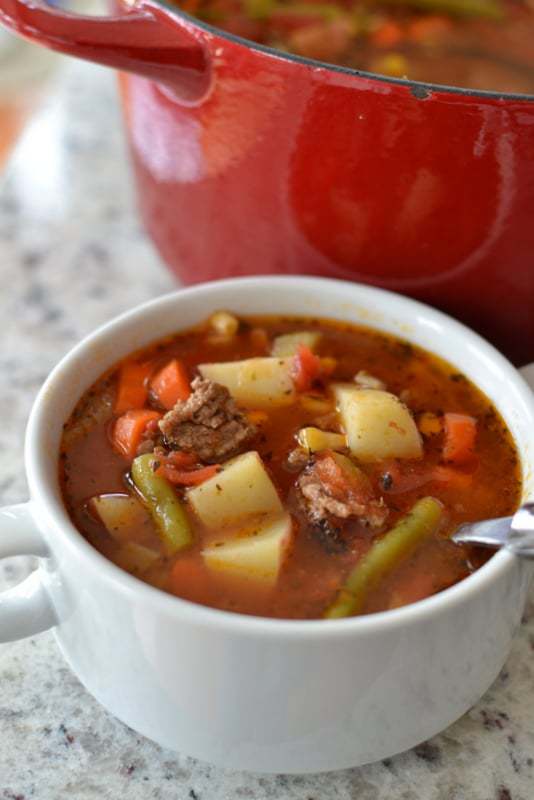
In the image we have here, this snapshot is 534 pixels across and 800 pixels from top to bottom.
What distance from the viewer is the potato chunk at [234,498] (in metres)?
1.29

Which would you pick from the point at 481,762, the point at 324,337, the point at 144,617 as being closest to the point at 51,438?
the point at 144,617

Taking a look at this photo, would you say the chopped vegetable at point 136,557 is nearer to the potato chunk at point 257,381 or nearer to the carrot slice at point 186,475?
the carrot slice at point 186,475

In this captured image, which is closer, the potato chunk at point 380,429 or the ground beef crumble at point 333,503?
the ground beef crumble at point 333,503

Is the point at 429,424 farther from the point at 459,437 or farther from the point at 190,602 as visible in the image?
the point at 190,602

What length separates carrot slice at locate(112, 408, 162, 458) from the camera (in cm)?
139

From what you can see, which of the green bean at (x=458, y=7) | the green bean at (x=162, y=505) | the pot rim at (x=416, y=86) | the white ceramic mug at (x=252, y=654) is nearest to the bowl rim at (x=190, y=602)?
the white ceramic mug at (x=252, y=654)

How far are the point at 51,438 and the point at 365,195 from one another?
0.58m

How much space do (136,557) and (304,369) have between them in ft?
1.37

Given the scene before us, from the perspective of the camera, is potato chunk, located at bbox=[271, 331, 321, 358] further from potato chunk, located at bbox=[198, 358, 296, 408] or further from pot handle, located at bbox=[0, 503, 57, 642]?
pot handle, located at bbox=[0, 503, 57, 642]

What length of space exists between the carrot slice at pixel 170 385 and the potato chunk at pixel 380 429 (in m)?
0.24

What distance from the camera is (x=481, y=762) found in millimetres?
1291

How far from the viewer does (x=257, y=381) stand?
148 cm

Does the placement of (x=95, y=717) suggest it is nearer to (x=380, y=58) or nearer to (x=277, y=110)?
(x=277, y=110)

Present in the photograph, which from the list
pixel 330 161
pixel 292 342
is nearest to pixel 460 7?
pixel 330 161
